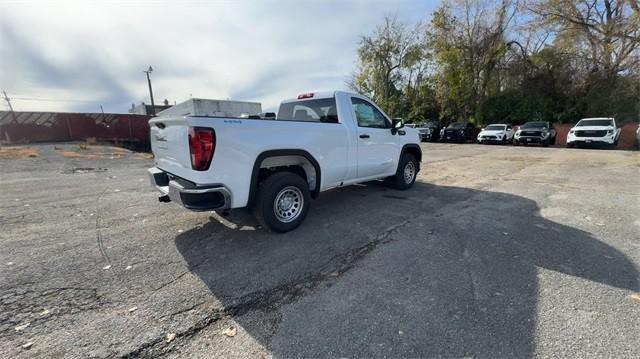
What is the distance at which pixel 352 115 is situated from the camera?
488 centimetres

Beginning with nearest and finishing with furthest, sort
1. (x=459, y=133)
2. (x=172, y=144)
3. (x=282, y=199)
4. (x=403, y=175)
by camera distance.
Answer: (x=172, y=144)
(x=282, y=199)
(x=403, y=175)
(x=459, y=133)

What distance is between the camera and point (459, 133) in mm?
23062

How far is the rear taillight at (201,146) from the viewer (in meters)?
3.05

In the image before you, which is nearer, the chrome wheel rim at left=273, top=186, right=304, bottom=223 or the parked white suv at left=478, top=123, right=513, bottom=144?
the chrome wheel rim at left=273, top=186, right=304, bottom=223

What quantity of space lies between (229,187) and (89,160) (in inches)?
503

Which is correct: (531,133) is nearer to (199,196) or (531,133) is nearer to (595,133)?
(595,133)

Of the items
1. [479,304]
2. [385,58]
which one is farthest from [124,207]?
[385,58]

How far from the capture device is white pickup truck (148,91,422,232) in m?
3.16

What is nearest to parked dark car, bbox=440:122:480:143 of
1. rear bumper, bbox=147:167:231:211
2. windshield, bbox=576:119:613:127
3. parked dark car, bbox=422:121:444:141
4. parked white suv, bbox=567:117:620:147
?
parked dark car, bbox=422:121:444:141

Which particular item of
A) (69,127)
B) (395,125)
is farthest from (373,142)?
(69,127)

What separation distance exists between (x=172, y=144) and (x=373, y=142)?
3.27 m

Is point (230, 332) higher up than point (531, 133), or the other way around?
point (531, 133)

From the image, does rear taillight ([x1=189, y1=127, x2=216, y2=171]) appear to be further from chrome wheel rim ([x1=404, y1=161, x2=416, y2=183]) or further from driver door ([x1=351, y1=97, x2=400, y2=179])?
chrome wheel rim ([x1=404, y1=161, x2=416, y2=183])

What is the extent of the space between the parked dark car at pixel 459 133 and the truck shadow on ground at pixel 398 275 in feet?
66.1
